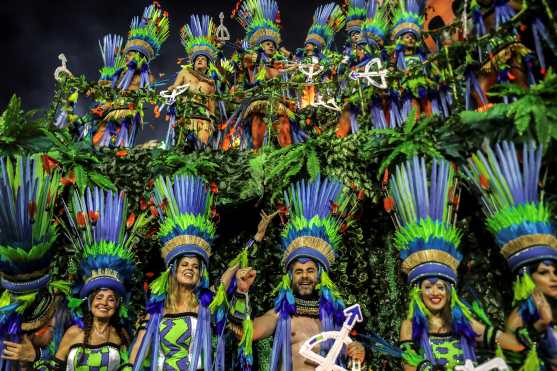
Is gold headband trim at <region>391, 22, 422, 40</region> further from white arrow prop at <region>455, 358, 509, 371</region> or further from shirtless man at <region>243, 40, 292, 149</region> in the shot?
white arrow prop at <region>455, 358, 509, 371</region>

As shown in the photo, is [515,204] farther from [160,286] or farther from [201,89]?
[201,89]

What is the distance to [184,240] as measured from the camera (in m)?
6.57

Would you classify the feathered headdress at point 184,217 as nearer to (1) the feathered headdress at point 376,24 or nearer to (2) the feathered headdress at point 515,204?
(2) the feathered headdress at point 515,204

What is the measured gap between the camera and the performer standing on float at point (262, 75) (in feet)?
28.7

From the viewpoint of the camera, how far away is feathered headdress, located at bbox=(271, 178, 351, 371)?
6250mm

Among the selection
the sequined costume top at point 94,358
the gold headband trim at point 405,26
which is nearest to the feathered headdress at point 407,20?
the gold headband trim at point 405,26

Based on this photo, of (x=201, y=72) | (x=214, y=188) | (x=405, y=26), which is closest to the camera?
(x=214, y=188)

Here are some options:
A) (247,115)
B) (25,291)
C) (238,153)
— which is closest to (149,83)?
(247,115)

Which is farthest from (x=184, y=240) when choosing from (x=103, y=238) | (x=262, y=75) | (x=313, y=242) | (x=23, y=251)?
(x=262, y=75)

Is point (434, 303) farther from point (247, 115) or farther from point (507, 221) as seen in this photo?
point (247, 115)

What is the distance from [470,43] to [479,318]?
307cm

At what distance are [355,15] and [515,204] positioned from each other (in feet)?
32.2

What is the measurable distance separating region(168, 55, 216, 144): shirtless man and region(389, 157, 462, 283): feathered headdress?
3416 millimetres

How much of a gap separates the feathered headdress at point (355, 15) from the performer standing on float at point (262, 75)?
2.32 metres
